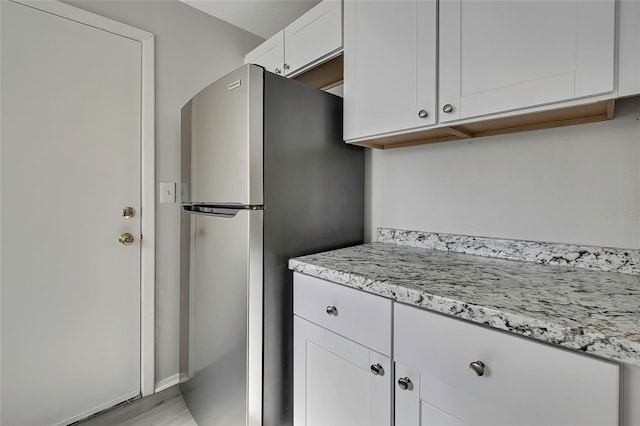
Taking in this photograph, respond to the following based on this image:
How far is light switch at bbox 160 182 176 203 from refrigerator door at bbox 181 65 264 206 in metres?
0.43

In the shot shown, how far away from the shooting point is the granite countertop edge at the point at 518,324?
0.53 metres

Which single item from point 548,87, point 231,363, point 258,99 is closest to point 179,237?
point 231,363

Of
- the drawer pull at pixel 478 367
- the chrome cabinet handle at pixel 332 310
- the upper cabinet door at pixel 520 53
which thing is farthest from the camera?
the chrome cabinet handle at pixel 332 310

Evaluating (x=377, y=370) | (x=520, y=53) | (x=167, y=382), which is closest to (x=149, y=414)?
(x=167, y=382)

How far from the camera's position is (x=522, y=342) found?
0.65 metres

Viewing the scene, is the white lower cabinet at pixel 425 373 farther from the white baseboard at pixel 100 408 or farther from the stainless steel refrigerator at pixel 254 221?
the white baseboard at pixel 100 408

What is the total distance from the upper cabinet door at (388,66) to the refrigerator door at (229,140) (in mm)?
441

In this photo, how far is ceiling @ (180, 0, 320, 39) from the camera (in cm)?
186

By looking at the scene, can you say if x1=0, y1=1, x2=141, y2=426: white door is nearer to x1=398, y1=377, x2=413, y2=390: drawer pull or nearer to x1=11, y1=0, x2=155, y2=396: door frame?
x1=11, y1=0, x2=155, y2=396: door frame

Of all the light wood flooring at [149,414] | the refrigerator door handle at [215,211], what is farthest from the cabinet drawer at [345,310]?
the light wood flooring at [149,414]

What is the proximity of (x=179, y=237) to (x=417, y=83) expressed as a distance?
5.28 feet

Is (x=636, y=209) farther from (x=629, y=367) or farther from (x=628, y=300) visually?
(x=629, y=367)

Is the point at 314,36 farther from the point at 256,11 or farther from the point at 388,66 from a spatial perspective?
the point at 256,11

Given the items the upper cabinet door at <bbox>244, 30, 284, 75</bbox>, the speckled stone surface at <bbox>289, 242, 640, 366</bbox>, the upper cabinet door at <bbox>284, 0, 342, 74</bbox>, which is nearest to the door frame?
the upper cabinet door at <bbox>244, 30, 284, 75</bbox>
